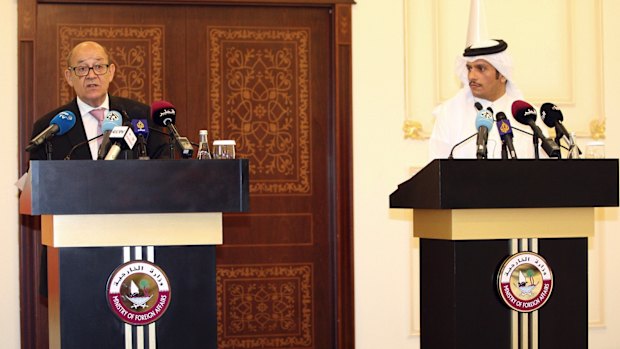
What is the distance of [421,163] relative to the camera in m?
5.68

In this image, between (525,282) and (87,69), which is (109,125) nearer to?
(87,69)

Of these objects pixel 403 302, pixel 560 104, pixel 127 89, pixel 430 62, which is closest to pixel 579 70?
pixel 560 104

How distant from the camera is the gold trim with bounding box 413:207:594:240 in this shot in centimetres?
306

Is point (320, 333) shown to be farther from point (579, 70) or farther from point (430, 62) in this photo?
point (579, 70)

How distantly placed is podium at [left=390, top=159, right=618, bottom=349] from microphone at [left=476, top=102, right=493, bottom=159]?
9cm

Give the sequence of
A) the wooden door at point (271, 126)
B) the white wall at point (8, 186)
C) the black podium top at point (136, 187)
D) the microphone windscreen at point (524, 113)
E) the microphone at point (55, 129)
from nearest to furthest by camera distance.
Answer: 1. the black podium top at point (136, 187)
2. the microphone at point (55, 129)
3. the microphone windscreen at point (524, 113)
4. the white wall at point (8, 186)
5. the wooden door at point (271, 126)

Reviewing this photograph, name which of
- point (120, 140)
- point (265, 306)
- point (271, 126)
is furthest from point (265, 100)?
point (120, 140)

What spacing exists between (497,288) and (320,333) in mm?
2742

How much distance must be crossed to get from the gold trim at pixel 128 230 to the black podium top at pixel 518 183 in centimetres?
81

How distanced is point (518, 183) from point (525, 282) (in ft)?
1.15

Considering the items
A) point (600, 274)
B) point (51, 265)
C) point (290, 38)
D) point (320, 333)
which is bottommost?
point (320, 333)

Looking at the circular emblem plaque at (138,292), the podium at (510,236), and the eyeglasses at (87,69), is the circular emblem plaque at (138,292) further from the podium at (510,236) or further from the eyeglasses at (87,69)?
the eyeglasses at (87,69)

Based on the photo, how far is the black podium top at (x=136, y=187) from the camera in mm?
2688

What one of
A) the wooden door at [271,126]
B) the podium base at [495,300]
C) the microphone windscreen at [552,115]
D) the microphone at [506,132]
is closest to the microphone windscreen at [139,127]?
the podium base at [495,300]
